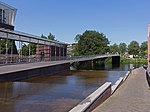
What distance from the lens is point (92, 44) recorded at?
274ft

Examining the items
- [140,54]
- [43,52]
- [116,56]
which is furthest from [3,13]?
[140,54]

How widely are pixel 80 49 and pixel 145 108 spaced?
76565 millimetres

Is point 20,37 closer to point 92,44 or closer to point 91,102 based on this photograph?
point 91,102

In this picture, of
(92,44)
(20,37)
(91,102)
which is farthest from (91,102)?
(92,44)

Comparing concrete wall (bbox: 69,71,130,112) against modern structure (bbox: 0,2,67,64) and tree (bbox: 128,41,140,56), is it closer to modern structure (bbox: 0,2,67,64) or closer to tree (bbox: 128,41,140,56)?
modern structure (bbox: 0,2,67,64)

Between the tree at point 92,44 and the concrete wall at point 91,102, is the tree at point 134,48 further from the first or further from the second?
the concrete wall at point 91,102

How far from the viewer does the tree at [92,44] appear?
8344 centimetres

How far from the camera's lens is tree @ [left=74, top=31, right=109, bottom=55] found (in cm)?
8344

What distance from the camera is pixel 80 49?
84812mm

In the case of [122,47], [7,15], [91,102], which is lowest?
[91,102]

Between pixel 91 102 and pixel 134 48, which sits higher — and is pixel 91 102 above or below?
below

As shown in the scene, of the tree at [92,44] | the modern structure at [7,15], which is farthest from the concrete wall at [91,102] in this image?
the tree at [92,44]

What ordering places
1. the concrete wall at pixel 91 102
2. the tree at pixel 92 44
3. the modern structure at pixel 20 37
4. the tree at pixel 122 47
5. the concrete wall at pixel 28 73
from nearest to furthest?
the concrete wall at pixel 91 102
the concrete wall at pixel 28 73
the modern structure at pixel 20 37
the tree at pixel 92 44
the tree at pixel 122 47

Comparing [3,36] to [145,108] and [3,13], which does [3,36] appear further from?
[145,108]
